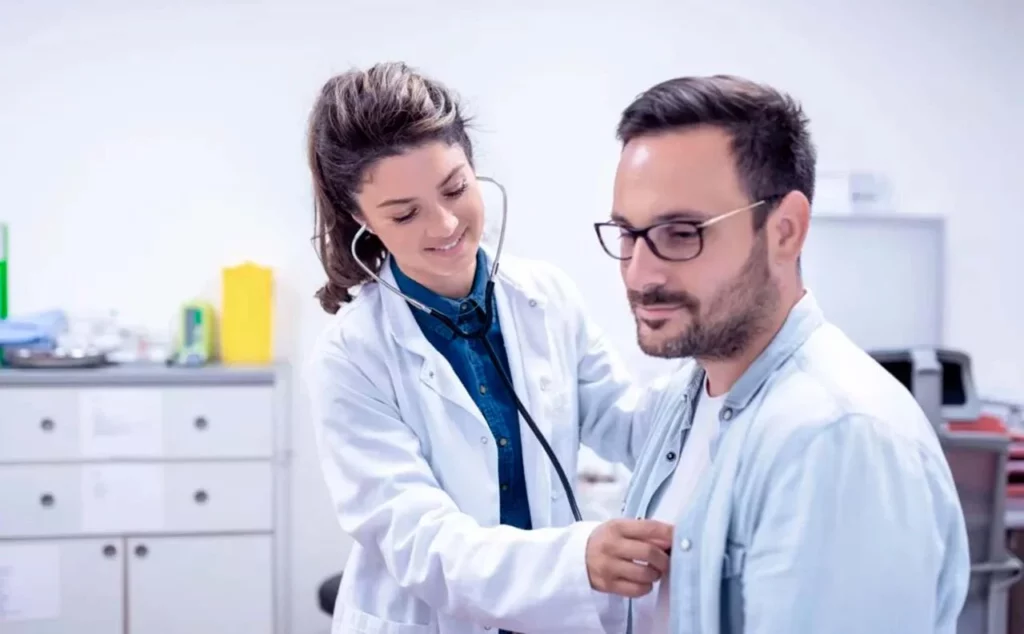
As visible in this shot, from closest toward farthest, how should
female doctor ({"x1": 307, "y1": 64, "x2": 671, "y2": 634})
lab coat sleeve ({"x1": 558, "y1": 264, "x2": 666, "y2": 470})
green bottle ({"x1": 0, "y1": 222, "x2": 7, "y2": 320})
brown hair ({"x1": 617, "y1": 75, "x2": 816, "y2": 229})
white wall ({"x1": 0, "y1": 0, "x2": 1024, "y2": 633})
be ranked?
brown hair ({"x1": 617, "y1": 75, "x2": 816, "y2": 229})
female doctor ({"x1": 307, "y1": 64, "x2": 671, "y2": 634})
lab coat sleeve ({"x1": 558, "y1": 264, "x2": 666, "y2": 470})
green bottle ({"x1": 0, "y1": 222, "x2": 7, "y2": 320})
white wall ({"x1": 0, "y1": 0, "x2": 1024, "y2": 633})

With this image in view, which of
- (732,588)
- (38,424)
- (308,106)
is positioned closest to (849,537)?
(732,588)

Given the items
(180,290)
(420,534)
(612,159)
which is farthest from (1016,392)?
(180,290)

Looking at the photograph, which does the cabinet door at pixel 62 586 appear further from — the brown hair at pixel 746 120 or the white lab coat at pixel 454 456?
the brown hair at pixel 746 120

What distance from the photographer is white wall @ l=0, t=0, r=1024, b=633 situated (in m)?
2.79

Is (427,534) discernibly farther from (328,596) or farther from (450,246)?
(328,596)

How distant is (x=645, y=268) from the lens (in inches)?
35.0

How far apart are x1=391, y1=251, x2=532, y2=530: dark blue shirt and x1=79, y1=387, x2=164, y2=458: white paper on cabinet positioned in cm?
136

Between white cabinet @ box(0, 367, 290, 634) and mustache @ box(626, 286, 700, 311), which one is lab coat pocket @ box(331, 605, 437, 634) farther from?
white cabinet @ box(0, 367, 290, 634)

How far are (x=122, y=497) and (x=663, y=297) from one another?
2.00m

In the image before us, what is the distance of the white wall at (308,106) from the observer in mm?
2785

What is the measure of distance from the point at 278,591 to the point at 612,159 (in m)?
1.64

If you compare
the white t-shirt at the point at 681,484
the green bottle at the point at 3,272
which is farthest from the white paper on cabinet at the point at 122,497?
the white t-shirt at the point at 681,484

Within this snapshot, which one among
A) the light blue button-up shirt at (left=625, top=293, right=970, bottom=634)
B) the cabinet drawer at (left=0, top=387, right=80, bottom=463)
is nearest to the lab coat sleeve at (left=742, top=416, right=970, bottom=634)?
the light blue button-up shirt at (left=625, top=293, right=970, bottom=634)

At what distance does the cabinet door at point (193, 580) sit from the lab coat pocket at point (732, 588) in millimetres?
1872
